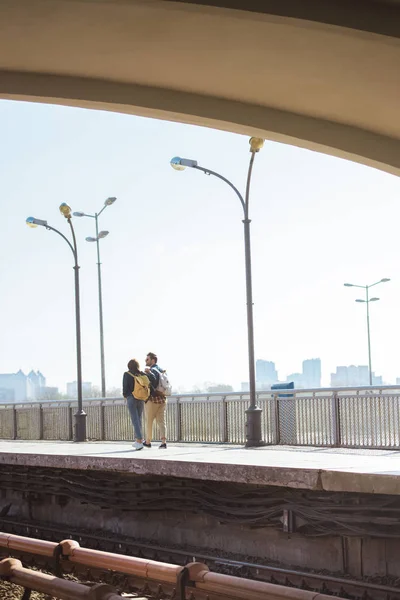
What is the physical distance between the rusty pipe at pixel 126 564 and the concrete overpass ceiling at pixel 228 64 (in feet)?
14.2

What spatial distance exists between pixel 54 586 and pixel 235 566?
4.02 meters

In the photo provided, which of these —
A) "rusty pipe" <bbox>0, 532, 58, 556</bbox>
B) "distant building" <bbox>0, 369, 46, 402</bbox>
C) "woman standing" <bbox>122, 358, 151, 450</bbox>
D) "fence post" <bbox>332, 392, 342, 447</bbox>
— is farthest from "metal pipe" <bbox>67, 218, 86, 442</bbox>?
"distant building" <bbox>0, 369, 46, 402</bbox>

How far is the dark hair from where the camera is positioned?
1633 centimetres

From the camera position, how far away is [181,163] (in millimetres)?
20188

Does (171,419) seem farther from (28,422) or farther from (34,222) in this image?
(34,222)

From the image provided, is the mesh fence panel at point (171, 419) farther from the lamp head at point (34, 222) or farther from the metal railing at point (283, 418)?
the lamp head at point (34, 222)

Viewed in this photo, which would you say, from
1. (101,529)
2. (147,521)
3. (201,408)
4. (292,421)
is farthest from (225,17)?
(201,408)

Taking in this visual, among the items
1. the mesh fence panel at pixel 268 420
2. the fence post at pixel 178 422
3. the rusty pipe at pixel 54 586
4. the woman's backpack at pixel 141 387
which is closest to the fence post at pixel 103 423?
the fence post at pixel 178 422

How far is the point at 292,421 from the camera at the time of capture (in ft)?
59.8

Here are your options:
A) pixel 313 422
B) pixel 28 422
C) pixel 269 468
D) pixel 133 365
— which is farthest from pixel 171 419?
pixel 269 468

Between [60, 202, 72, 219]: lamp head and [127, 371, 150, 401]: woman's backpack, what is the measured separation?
392 inches

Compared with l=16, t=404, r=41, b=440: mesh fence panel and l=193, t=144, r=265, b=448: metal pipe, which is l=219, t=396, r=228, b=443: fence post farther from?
l=16, t=404, r=41, b=440: mesh fence panel

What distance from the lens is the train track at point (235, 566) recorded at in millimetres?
9289

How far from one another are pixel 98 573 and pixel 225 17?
8614 mm
